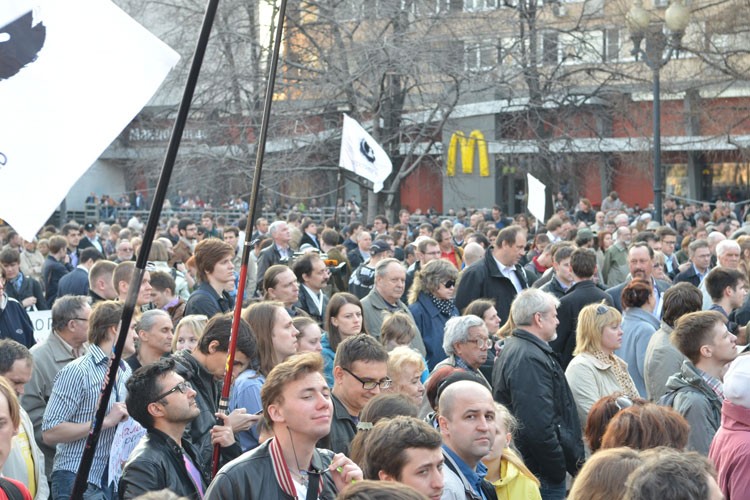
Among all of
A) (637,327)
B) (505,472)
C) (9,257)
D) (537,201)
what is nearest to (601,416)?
(505,472)

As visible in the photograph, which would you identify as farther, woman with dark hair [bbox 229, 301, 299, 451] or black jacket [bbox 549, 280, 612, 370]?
black jacket [bbox 549, 280, 612, 370]

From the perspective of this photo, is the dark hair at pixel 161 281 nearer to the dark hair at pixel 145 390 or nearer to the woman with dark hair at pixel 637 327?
the woman with dark hair at pixel 637 327

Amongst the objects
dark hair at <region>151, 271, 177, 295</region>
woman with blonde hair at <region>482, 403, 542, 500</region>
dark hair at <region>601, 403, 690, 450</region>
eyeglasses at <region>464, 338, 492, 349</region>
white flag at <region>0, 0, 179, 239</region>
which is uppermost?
white flag at <region>0, 0, 179, 239</region>

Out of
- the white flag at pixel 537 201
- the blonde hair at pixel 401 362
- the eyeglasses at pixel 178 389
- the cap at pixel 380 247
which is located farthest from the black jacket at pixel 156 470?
the white flag at pixel 537 201

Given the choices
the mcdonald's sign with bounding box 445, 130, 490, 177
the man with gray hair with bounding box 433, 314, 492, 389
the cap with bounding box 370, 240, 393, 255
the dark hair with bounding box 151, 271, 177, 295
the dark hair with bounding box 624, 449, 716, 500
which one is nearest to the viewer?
the dark hair with bounding box 624, 449, 716, 500

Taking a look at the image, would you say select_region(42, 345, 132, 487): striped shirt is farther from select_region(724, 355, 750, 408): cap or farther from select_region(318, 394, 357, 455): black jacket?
select_region(724, 355, 750, 408): cap

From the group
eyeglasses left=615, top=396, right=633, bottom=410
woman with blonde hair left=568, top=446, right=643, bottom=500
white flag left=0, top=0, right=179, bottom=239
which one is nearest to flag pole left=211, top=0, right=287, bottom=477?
white flag left=0, top=0, right=179, bottom=239

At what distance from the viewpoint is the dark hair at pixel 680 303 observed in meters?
7.67

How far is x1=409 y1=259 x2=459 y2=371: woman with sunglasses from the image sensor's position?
9281mm

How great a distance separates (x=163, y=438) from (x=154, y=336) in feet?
6.28

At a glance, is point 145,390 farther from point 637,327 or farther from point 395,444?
point 637,327

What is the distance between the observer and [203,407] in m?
5.87

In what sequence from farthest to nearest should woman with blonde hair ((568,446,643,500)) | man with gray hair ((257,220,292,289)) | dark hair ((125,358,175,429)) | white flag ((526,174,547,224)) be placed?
white flag ((526,174,547,224)), man with gray hair ((257,220,292,289)), dark hair ((125,358,175,429)), woman with blonde hair ((568,446,643,500))

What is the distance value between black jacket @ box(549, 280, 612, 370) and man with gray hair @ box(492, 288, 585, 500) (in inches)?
86.4
